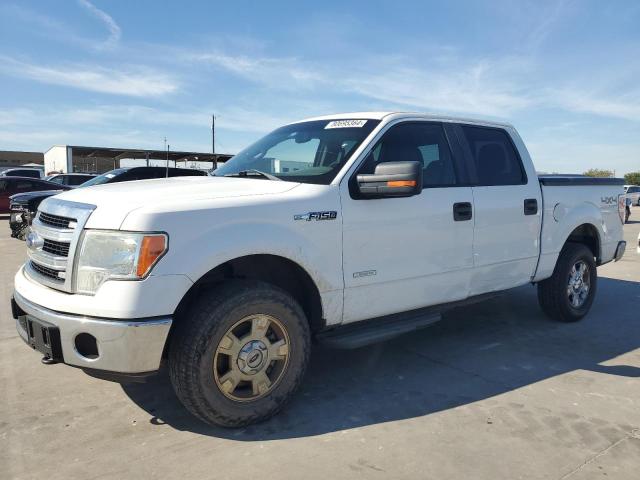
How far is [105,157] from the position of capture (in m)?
48.0

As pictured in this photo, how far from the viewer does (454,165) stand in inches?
169

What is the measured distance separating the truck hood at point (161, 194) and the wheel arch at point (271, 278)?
16.1 inches

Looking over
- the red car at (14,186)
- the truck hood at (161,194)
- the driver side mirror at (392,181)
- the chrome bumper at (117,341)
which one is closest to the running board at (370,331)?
the driver side mirror at (392,181)

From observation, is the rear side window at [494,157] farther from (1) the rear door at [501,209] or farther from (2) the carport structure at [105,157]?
(2) the carport structure at [105,157]

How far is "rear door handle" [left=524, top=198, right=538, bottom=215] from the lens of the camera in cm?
475

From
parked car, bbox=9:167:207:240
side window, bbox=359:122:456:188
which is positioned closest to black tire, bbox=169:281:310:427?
side window, bbox=359:122:456:188

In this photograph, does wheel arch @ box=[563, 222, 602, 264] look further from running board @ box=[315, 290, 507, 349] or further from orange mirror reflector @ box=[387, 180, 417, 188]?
orange mirror reflector @ box=[387, 180, 417, 188]

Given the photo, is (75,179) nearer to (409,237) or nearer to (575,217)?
(575,217)

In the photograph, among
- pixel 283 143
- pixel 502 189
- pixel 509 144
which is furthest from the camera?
pixel 509 144

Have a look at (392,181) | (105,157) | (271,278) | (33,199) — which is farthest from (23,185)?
(105,157)

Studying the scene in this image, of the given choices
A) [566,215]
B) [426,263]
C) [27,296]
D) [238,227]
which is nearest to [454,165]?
[426,263]

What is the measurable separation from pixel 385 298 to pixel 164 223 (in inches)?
65.8

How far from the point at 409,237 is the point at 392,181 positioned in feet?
1.96

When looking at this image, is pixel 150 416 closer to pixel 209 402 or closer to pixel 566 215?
pixel 209 402
